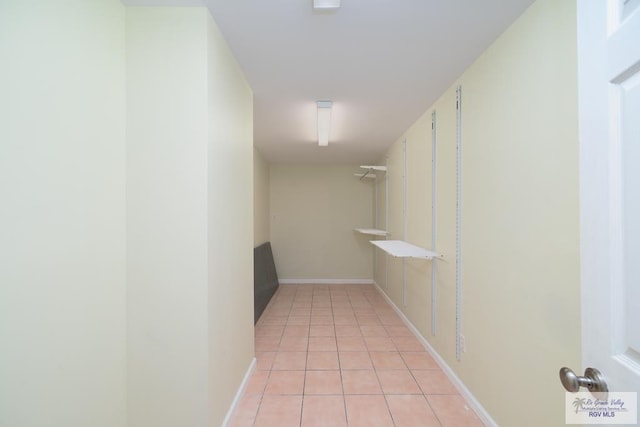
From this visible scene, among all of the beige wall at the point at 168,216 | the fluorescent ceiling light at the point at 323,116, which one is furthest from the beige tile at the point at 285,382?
the fluorescent ceiling light at the point at 323,116

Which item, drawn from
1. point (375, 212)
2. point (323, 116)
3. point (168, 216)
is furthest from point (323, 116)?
point (375, 212)

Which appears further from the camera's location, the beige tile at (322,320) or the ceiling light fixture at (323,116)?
the beige tile at (322,320)

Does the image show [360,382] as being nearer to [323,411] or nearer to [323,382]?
[323,382]

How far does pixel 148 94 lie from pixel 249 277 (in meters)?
1.49

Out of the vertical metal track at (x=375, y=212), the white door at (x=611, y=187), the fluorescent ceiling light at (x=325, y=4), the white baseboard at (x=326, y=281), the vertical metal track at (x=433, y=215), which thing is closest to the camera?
the white door at (x=611, y=187)

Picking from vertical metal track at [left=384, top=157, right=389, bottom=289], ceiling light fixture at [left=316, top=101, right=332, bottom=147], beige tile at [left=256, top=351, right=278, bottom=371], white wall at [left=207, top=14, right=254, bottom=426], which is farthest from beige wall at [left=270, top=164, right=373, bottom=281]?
white wall at [left=207, top=14, right=254, bottom=426]

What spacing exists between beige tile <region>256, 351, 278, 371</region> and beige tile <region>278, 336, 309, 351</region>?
15cm

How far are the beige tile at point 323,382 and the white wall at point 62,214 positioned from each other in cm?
126

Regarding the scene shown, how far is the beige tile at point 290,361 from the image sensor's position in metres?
2.55

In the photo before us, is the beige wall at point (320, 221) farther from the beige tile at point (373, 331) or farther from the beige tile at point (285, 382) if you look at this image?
the beige tile at point (285, 382)

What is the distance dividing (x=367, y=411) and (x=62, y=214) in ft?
6.88

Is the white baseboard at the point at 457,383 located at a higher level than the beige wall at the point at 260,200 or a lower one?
lower

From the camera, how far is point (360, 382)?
2.33 m

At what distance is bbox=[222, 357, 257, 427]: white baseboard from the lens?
1.81 meters
